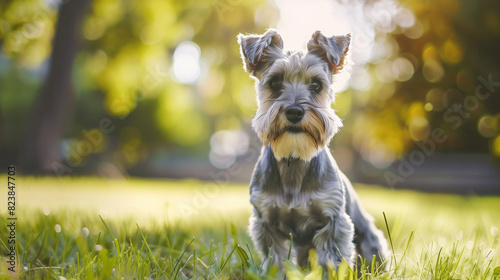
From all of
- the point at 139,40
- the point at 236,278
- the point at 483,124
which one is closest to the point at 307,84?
the point at 236,278

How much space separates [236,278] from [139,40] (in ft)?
48.5

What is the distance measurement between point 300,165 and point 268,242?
2.44 ft

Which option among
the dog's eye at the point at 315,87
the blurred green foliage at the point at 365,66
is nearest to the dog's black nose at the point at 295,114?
the dog's eye at the point at 315,87

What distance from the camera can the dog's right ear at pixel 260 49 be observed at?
3.97 metres

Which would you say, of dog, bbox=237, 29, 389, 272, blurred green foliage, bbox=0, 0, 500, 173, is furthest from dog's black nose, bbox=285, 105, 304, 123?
blurred green foliage, bbox=0, 0, 500, 173

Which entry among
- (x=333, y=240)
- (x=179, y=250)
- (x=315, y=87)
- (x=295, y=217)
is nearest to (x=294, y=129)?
(x=315, y=87)

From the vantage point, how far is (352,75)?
899 centimetres

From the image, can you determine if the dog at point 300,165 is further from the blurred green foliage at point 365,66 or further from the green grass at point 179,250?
the blurred green foliage at point 365,66

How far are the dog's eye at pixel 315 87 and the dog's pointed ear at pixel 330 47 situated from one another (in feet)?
0.74

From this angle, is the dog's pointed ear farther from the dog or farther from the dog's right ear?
the dog's right ear

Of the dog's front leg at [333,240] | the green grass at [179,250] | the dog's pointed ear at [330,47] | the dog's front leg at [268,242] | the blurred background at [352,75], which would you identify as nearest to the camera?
the green grass at [179,250]

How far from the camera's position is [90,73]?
59.1 ft

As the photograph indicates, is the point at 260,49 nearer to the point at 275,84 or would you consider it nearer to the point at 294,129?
the point at 275,84

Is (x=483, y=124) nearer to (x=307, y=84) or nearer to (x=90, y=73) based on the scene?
(x=307, y=84)
